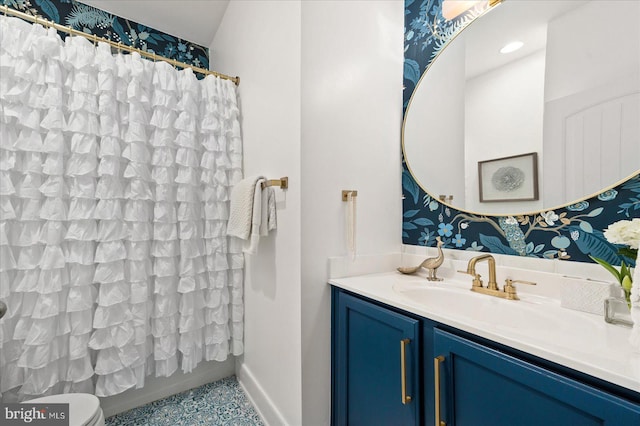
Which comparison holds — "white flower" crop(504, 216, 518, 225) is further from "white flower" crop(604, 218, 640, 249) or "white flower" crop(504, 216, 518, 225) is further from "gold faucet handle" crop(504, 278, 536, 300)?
"white flower" crop(604, 218, 640, 249)

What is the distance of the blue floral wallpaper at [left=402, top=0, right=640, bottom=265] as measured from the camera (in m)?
0.91

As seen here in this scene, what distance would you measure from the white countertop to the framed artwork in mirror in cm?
38

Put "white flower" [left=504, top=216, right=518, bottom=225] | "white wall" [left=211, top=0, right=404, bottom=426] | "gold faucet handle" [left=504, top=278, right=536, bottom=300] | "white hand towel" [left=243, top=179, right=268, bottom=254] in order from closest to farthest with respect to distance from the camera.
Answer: "gold faucet handle" [left=504, top=278, right=536, bottom=300]
"white flower" [left=504, top=216, right=518, bottom=225]
"white wall" [left=211, top=0, right=404, bottom=426]
"white hand towel" [left=243, top=179, right=268, bottom=254]

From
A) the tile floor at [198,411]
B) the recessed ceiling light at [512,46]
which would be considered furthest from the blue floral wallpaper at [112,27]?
the tile floor at [198,411]

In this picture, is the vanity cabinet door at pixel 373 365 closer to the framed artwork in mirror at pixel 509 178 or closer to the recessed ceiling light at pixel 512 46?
the framed artwork in mirror at pixel 509 178

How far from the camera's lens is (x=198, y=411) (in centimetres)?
158

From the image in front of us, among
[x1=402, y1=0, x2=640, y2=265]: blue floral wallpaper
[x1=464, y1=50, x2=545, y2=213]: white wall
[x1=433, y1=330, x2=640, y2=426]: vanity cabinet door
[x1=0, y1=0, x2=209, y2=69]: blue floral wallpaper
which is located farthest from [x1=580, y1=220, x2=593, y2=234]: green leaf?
[x1=0, y1=0, x2=209, y2=69]: blue floral wallpaper

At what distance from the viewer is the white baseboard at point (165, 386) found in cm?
156

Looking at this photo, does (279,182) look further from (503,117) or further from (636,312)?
(636,312)

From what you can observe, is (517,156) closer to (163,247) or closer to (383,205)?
(383,205)

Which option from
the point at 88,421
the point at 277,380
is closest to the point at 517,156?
the point at 277,380

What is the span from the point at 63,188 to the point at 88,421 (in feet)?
3.28

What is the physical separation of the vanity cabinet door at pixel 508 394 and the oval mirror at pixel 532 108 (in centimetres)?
66

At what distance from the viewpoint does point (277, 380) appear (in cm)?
141
